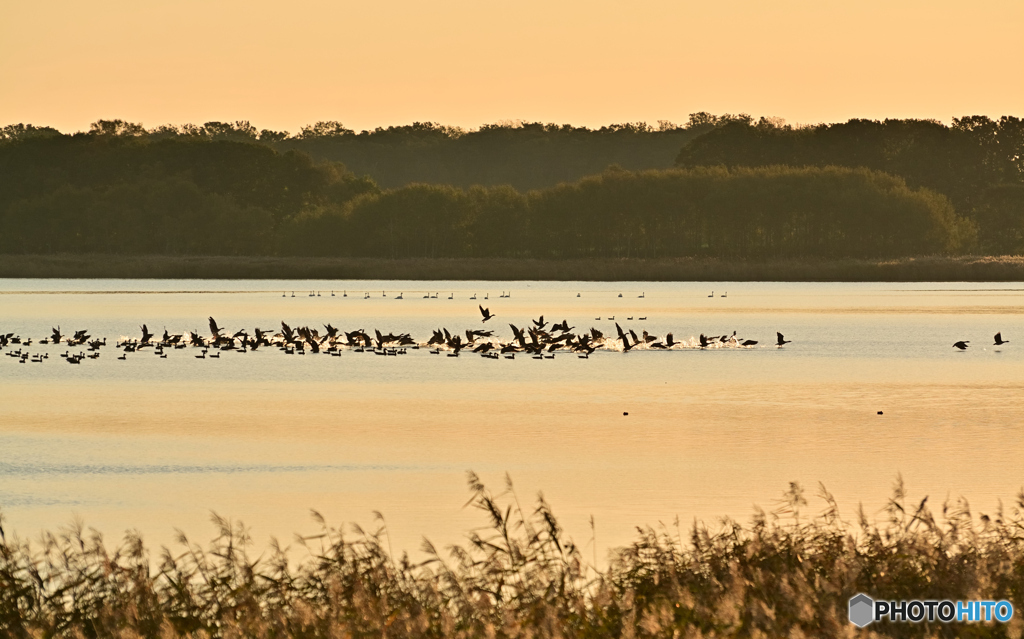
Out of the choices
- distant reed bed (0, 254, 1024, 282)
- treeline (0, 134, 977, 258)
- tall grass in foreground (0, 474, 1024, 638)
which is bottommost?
distant reed bed (0, 254, 1024, 282)

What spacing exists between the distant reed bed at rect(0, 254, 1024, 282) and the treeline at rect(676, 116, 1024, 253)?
1952 centimetres

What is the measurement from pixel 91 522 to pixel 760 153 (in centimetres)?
17445

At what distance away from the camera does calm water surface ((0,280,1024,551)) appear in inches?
643

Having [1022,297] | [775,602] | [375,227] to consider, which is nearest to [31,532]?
[775,602]

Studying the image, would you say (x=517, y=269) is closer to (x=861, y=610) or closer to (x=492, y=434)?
(x=492, y=434)

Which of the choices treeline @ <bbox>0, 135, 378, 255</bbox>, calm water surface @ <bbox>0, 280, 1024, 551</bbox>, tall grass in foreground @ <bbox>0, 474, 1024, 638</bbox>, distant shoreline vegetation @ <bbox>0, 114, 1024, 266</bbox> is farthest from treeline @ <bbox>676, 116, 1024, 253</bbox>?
tall grass in foreground @ <bbox>0, 474, 1024, 638</bbox>
